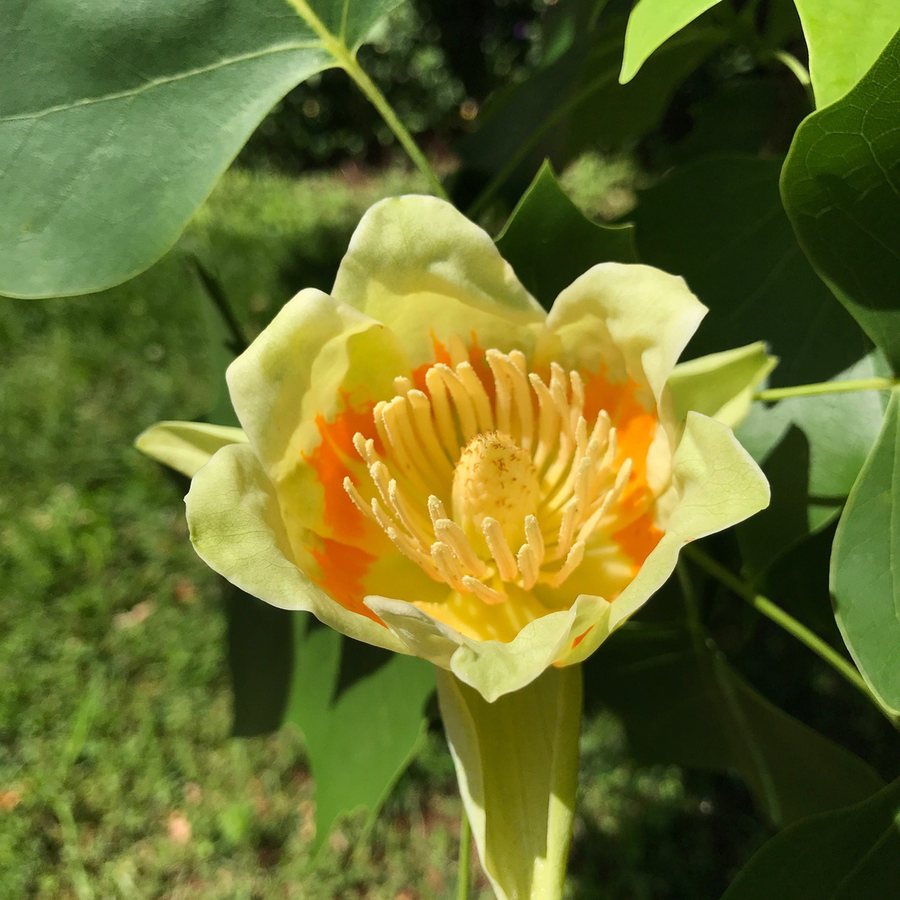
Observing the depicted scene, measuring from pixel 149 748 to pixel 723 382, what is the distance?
175 centimetres

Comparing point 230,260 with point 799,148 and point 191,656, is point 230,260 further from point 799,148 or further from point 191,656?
point 799,148

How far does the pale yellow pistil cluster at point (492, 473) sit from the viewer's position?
72 cm

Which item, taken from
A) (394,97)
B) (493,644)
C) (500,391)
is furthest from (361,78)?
(394,97)

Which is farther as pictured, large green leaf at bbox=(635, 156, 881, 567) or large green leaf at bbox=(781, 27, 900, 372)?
large green leaf at bbox=(635, 156, 881, 567)

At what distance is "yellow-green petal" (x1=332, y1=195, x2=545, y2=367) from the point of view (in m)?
0.68

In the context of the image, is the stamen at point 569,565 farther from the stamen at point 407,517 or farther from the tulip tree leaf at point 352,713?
the tulip tree leaf at point 352,713

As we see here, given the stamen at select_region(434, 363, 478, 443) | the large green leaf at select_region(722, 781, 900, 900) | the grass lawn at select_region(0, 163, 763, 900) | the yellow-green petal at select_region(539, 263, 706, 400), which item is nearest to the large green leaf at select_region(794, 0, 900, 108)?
the yellow-green petal at select_region(539, 263, 706, 400)

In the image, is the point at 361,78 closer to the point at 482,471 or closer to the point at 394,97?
the point at 482,471

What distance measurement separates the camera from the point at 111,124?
709mm

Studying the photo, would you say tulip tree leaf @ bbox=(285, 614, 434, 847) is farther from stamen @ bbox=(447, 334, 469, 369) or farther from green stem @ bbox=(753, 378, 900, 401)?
green stem @ bbox=(753, 378, 900, 401)

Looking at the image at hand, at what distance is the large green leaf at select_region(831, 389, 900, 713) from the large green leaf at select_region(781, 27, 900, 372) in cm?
12

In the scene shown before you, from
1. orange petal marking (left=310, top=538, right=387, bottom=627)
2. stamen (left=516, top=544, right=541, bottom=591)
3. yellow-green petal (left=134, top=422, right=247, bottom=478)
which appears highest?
yellow-green petal (left=134, top=422, right=247, bottom=478)

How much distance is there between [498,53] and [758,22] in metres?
2.58

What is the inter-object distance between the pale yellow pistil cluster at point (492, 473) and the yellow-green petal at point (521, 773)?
0.09 m
